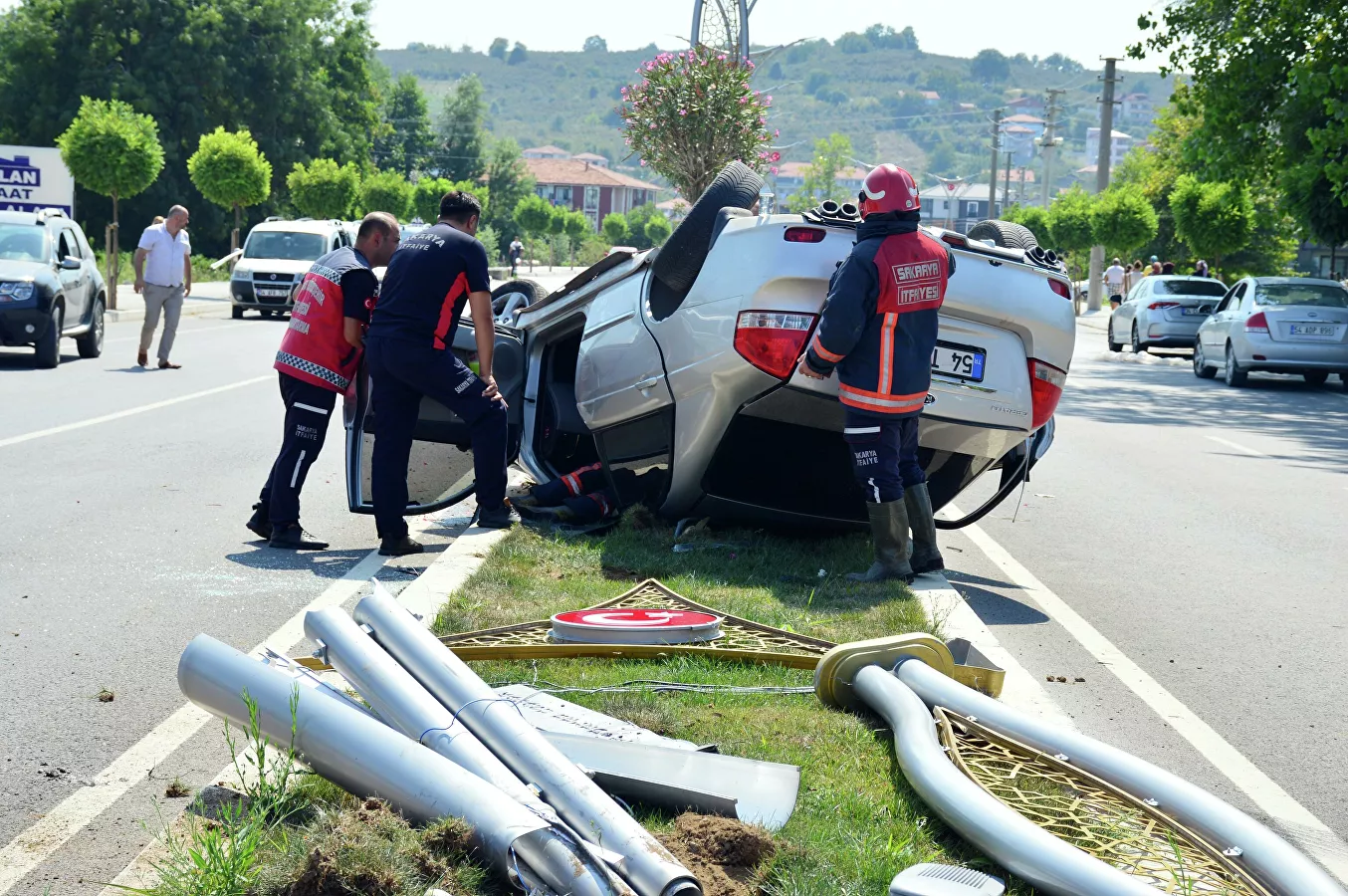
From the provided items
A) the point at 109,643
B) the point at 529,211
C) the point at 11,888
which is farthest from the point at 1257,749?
the point at 529,211

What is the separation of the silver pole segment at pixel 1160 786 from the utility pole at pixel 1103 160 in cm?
4788

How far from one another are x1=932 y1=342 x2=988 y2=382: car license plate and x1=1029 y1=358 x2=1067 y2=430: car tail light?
266 millimetres

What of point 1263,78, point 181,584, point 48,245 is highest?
point 1263,78

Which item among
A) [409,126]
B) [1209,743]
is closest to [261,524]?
[1209,743]

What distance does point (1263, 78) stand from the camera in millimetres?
26047

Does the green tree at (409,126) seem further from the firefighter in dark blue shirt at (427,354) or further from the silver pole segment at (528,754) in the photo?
the silver pole segment at (528,754)

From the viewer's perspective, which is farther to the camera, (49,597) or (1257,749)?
(49,597)

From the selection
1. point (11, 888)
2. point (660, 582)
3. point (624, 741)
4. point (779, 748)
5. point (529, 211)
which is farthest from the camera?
point (529, 211)

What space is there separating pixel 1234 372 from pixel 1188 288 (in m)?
7.65

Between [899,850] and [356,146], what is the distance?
A: 223ft

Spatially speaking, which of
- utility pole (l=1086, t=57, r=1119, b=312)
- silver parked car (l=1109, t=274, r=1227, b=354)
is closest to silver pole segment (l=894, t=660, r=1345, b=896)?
silver parked car (l=1109, t=274, r=1227, b=354)

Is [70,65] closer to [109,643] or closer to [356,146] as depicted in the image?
[356,146]

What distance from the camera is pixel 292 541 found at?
8.09 metres

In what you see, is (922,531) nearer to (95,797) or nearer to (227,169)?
(95,797)
